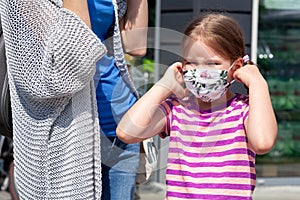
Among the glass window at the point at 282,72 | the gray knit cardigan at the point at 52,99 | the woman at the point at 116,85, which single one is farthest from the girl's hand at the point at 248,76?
the glass window at the point at 282,72

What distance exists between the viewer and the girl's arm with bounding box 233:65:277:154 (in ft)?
7.94

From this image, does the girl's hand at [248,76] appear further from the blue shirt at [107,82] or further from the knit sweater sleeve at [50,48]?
the knit sweater sleeve at [50,48]

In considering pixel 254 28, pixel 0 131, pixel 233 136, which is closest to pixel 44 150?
pixel 0 131

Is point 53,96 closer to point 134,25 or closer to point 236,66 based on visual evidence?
point 134,25

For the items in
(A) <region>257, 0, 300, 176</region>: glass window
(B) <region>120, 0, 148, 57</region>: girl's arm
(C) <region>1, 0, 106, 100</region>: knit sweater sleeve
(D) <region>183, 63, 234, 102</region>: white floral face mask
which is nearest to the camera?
(C) <region>1, 0, 106, 100</region>: knit sweater sleeve

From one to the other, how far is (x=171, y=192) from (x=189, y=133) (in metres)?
0.21

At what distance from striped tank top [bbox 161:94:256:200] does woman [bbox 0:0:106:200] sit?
0.97ft

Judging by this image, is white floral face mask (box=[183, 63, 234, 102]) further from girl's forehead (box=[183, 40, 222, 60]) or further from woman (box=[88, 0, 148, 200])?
woman (box=[88, 0, 148, 200])

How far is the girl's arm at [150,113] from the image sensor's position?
8.46 feet

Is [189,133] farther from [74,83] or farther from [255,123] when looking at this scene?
[74,83]

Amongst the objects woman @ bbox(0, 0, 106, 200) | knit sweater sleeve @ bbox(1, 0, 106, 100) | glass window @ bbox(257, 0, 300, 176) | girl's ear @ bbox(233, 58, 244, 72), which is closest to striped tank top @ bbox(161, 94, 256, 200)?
girl's ear @ bbox(233, 58, 244, 72)

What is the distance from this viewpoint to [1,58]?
100 inches

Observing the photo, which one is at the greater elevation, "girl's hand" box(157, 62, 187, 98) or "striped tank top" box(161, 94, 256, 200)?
"girl's hand" box(157, 62, 187, 98)

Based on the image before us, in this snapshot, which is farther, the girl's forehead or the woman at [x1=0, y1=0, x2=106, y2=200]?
the girl's forehead
